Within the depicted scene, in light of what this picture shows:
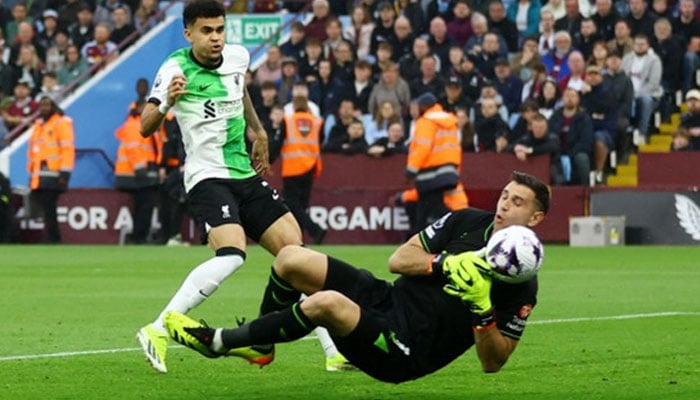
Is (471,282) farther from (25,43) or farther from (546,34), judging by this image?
(25,43)

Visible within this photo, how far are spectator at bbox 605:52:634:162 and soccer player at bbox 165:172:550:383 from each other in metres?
17.6

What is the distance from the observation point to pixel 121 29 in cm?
3262

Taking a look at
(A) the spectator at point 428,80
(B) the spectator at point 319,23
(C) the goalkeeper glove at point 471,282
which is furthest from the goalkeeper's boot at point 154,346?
(B) the spectator at point 319,23

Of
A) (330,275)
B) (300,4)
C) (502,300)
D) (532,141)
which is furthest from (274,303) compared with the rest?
(300,4)

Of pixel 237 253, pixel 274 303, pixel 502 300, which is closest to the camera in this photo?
pixel 502 300

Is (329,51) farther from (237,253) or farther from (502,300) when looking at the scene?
(502,300)

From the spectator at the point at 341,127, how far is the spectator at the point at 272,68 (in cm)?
225

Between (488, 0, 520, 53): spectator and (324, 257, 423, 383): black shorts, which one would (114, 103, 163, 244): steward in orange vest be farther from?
(324, 257, 423, 383): black shorts

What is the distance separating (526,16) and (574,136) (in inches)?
145

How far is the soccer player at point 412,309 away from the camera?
837 centimetres

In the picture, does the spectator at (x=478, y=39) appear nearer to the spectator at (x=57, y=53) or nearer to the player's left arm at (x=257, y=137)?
the spectator at (x=57, y=53)

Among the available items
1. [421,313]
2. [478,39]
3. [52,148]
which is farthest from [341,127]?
[421,313]

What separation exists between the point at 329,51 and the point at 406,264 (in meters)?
20.4

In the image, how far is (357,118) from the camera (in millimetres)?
26984
